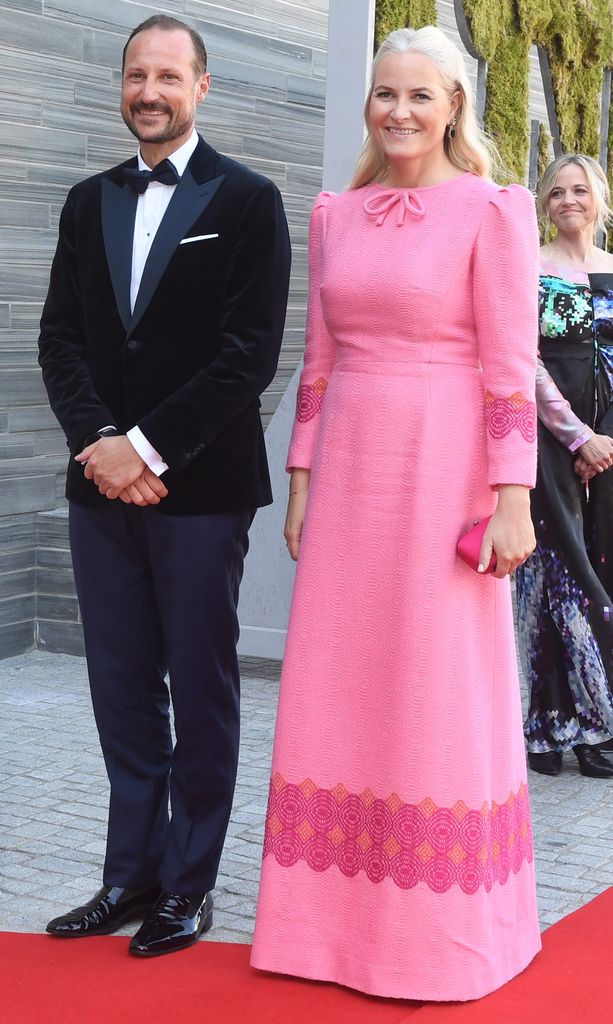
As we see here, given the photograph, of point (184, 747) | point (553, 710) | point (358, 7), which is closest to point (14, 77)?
point (358, 7)

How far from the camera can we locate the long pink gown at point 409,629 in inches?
128

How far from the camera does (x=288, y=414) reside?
612 centimetres

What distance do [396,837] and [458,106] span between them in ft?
5.17

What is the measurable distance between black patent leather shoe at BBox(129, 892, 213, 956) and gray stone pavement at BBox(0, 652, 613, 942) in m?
0.09

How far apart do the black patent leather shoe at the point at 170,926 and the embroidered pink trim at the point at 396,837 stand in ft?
1.01

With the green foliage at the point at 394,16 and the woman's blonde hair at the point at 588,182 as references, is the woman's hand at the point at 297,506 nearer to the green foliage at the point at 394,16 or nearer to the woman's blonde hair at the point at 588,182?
the woman's blonde hair at the point at 588,182

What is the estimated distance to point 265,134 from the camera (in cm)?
814

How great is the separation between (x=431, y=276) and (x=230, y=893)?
5.68 ft

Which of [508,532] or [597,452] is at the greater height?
[597,452]

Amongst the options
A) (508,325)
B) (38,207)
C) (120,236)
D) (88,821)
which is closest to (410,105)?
(508,325)

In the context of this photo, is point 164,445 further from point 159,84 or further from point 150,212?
point 159,84

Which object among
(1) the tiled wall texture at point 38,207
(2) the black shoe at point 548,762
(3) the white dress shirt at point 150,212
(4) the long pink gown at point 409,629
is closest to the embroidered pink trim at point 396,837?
(4) the long pink gown at point 409,629

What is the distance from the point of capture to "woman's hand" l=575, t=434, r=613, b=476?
5.13 meters

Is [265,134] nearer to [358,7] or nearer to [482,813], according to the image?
[358,7]
